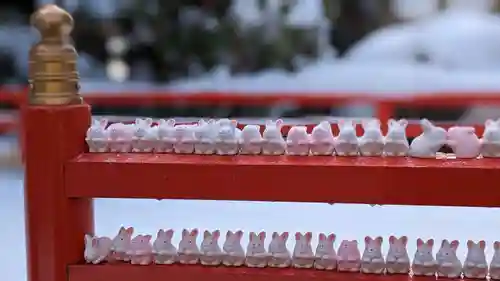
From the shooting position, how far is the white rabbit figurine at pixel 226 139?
1.03m

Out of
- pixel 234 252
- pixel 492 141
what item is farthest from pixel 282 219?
pixel 492 141

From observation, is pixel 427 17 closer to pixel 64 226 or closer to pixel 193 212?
pixel 193 212

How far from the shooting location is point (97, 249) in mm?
1068

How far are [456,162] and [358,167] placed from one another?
0.48 ft

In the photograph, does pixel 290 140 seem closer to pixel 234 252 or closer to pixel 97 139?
pixel 234 252

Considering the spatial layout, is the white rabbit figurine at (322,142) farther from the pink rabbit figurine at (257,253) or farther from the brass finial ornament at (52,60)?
the brass finial ornament at (52,60)

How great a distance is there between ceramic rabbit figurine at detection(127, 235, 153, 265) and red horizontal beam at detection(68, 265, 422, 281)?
0.01m

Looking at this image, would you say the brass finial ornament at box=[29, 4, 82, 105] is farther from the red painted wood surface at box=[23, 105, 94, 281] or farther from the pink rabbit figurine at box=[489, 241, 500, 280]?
the pink rabbit figurine at box=[489, 241, 500, 280]

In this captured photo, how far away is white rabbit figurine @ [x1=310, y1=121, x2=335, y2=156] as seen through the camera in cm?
102

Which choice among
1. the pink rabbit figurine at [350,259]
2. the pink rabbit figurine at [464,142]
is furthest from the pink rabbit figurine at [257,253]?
the pink rabbit figurine at [464,142]

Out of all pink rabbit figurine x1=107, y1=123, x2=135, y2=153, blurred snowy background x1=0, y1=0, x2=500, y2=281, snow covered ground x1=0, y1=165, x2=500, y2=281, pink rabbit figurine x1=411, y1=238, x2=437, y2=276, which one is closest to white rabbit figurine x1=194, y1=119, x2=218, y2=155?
pink rabbit figurine x1=107, y1=123, x2=135, y2=153

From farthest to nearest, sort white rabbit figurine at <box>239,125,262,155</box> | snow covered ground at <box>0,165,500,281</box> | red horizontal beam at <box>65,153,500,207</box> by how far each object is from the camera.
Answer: snow covered ground at <box>0,165,500,281</box> < white rabbit figurine at <box>239,125,262,155</box> < red horizontal beam at <box>65,153,500,207</box>

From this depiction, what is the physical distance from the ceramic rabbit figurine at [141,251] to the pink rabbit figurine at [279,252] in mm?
200

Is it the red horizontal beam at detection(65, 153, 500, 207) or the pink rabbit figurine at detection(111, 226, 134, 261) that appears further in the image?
the pink rabbit figurine at detection(111, 226, 134, 261)
